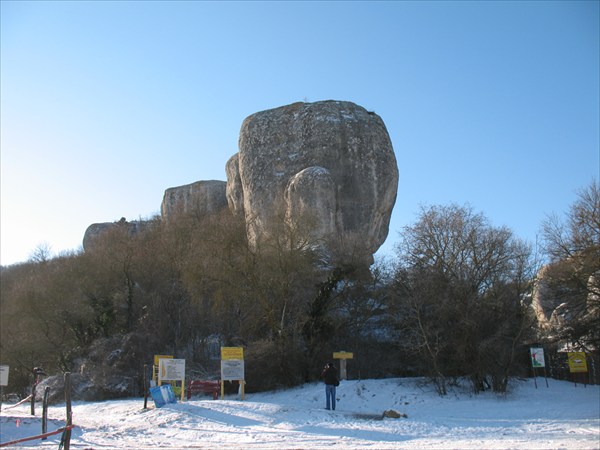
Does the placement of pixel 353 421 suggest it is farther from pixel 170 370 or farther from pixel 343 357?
pixel 170 370

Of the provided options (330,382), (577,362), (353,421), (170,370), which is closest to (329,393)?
(330,382)

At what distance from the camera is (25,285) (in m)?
29.0

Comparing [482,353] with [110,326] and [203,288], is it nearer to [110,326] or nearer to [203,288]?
[203,288]

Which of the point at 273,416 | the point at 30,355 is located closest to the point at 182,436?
the point at 273,416

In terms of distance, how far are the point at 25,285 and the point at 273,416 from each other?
19170mm

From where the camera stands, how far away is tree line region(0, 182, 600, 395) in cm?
1923

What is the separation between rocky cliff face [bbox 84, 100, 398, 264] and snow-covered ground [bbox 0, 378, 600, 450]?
1312 cm

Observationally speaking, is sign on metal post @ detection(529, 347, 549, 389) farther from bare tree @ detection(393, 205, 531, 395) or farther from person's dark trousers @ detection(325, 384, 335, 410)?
person's dark trousers @ detection(325, 384, 335, 410)

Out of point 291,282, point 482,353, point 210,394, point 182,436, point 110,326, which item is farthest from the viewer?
point 110,326

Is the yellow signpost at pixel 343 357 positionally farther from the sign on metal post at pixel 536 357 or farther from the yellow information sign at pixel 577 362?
the yellow information sign at pixel 577 362

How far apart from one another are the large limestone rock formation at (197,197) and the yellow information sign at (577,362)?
92.8 feet

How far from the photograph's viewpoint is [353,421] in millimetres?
13555

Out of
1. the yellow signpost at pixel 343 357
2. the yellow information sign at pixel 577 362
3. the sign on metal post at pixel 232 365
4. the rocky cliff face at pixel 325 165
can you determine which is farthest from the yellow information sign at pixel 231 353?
the rocky cliff face at pixel 325 165

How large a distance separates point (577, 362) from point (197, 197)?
103ft
